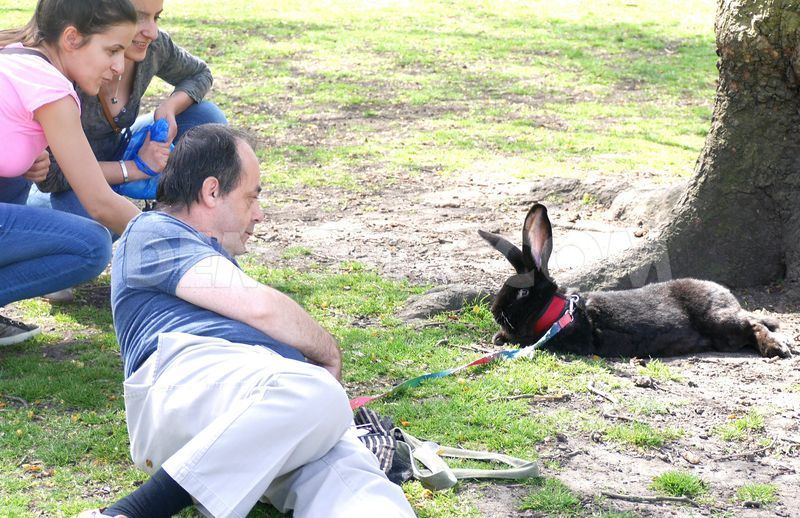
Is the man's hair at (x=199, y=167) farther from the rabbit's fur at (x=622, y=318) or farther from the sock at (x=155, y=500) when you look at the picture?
the rabbit's fur at (x=622, y=318)

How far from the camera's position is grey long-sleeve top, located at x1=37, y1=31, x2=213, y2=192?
529cm

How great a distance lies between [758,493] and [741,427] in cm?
64

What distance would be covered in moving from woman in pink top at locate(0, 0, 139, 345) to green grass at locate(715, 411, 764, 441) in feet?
9.49

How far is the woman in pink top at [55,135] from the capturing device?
433 cm

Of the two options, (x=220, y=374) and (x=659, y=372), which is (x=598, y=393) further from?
(x=220, y=374)

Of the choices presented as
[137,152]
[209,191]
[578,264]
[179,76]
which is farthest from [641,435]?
[179,76]

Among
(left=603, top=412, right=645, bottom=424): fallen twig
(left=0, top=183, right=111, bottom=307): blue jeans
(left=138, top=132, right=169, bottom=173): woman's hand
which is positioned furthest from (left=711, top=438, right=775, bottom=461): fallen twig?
(left=138, top=132, right=169, bottom=173): woman's hand

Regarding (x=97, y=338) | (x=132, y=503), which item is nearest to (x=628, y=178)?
(x=97, y=338)

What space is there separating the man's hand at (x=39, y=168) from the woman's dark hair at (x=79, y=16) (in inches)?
21.6

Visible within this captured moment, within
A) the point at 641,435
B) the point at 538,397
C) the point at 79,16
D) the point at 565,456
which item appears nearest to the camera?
the point at 565,456

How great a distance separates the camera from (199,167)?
3.47m

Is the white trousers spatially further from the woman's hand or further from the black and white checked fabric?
the woman's hand

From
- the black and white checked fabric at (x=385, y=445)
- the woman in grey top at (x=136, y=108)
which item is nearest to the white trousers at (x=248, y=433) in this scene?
the black and white checked fabric at (x=385, y=445)

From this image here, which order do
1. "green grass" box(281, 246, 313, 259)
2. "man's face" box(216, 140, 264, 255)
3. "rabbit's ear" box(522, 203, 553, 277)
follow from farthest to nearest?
"green grass" box(281, 246, 313, 259), "rabbit's ear" box(522, 203, 553, 277), "man's face" box(216, 140, 264, 255)
